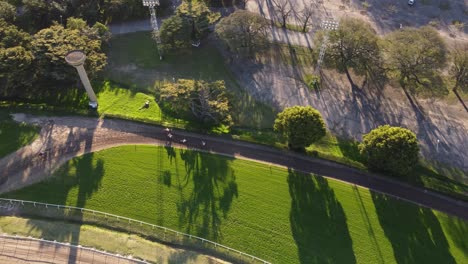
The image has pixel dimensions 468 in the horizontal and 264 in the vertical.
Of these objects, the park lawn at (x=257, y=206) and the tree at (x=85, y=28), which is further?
the tree at (x=85, y=28)

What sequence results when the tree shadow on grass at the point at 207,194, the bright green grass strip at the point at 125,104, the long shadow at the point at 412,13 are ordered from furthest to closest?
the long shadow at the point at 412,13, the bright green grass strip at the point at 125,104, the tree shadow on grass at the point at 207,194

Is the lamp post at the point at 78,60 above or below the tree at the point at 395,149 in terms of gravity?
above

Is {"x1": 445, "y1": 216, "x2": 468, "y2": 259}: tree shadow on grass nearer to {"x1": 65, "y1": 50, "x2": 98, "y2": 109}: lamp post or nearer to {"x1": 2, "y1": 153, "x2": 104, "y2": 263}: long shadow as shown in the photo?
{"x1": 2, "y1": 153, "x2": 104, "y2": 263}: long shadow

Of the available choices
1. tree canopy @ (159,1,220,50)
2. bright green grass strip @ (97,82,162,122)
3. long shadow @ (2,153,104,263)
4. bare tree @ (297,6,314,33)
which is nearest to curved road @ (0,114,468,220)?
long shadow @ (2,153,104,263)

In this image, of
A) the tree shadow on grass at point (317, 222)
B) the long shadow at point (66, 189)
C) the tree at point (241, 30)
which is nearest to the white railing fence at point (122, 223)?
the long shadow at point (66, 189)

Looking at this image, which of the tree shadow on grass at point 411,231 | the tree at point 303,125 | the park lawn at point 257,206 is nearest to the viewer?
the tree shadow on grass at point 411,231

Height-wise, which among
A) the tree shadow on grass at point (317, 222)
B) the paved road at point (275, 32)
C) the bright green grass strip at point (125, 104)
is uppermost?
the paved road at point (275, 32)

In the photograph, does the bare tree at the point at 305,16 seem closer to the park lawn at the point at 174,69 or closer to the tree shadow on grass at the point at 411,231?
the park lawn at the point at 174,69
